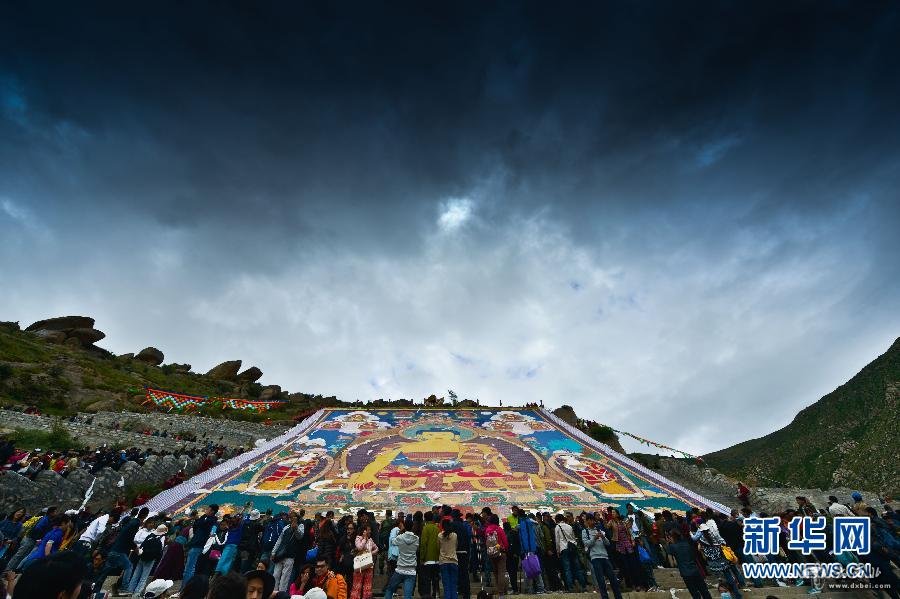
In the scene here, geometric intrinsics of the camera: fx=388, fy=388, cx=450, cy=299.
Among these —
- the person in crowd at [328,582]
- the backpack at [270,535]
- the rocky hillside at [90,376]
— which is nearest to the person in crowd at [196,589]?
the person in crowd at [328,582]

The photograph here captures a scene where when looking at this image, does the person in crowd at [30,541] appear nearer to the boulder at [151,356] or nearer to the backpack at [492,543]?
the backpack at [492,543]

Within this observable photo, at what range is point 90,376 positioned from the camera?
3481 centimetres

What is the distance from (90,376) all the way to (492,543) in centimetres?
4281

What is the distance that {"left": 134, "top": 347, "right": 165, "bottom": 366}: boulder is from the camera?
51094mm

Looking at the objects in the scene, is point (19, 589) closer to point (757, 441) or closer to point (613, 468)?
point (613, 468)

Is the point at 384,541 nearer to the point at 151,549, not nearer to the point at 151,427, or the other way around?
the point at 151,549

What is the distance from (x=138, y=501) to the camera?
12.8m

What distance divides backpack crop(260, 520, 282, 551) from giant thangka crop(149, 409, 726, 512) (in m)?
5.92

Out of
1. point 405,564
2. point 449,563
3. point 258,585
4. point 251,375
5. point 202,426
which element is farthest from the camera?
point 251,375

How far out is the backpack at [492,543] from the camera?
7559 millimetres

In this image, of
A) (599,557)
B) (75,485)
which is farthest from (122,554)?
(599,557)

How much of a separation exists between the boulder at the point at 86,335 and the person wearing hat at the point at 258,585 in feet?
204

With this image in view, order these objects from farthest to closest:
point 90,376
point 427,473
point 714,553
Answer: point 90,376 → point 427,473 → point 714,553

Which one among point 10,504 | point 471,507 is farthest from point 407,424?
point 10,504
